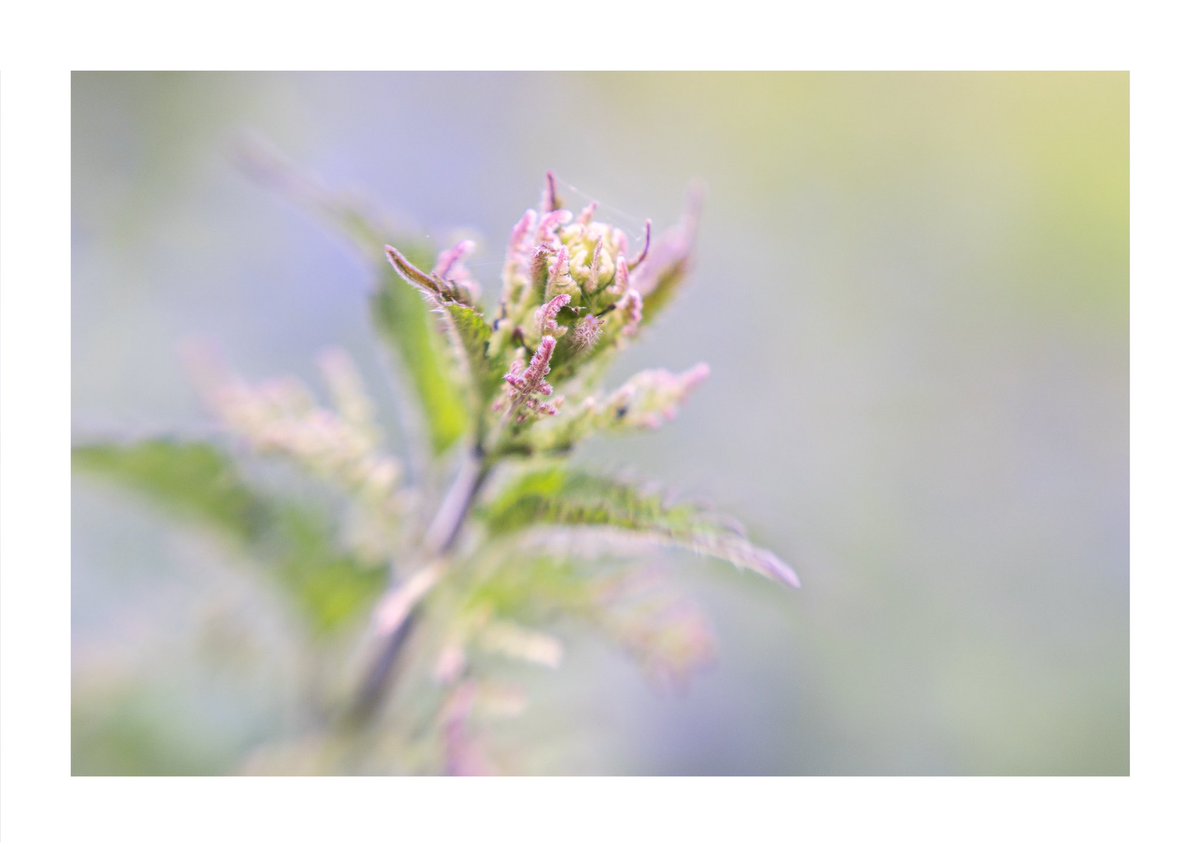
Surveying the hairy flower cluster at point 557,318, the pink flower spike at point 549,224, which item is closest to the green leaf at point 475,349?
the hairy flower cluster at point 557,318

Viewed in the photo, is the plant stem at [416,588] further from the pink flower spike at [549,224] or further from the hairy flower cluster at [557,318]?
the pink flower spike at [549,224]

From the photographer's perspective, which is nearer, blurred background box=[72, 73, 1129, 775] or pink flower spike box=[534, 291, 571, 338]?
pink flower spike box=[534, 291, 571, 338]

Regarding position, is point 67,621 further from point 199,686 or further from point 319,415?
point 319,415

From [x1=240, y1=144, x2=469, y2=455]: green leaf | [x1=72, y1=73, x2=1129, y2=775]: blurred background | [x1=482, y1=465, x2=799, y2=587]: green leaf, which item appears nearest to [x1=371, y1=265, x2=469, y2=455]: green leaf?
[x1=240, y1=144, x2=469, y2=455]: green leaf

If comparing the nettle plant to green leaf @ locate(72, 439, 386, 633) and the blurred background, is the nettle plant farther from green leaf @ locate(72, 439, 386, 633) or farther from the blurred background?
the blurred background

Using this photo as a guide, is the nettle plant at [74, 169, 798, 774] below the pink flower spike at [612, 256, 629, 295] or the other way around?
below

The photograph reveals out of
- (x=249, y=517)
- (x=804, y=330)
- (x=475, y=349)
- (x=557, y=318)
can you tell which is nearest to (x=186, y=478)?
(x=249, y=517)
